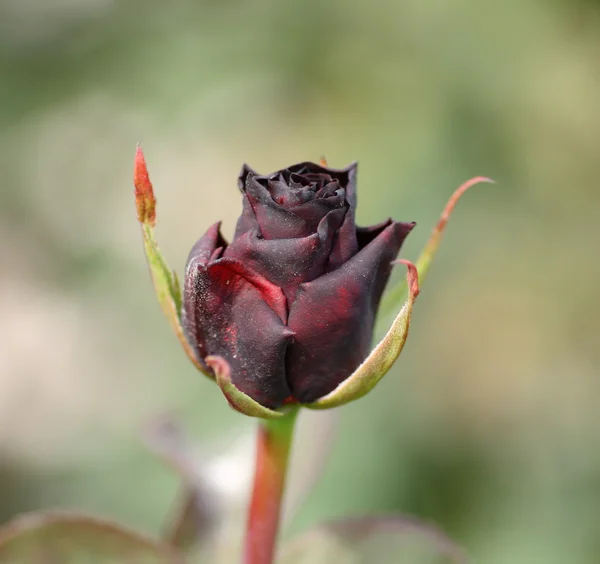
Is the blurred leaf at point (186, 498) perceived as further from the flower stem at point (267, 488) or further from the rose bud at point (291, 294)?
the rose bud at point (291, 294)

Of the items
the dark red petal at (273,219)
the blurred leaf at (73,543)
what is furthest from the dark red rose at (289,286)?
the blurred leaf at (73,543)

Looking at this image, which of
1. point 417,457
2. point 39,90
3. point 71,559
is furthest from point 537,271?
point 39,90

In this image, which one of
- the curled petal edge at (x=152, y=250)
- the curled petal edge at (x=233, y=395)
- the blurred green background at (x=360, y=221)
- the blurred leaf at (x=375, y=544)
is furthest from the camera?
the blurred green background at (x=360, y=221)

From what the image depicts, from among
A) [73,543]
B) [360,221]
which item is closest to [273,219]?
[73,543]

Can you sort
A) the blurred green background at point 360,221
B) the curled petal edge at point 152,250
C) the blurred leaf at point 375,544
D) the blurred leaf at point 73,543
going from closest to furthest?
the curled petal edge at point 152,250, the blurred leaf at point 73,543, the blurred leaf at point 375,544, the blurred green background at point 360,221

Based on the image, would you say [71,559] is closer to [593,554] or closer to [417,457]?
[417,457]

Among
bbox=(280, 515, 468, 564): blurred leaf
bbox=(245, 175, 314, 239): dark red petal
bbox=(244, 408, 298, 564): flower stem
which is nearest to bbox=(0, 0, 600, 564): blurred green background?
bbox=(280, 515, 468, 564): blurred leaf

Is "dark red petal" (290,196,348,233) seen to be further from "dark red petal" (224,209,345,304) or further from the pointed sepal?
the pointed sepal

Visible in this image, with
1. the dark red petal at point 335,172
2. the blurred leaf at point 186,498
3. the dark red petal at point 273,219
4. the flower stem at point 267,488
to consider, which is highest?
the dark red petal at point 335,172
